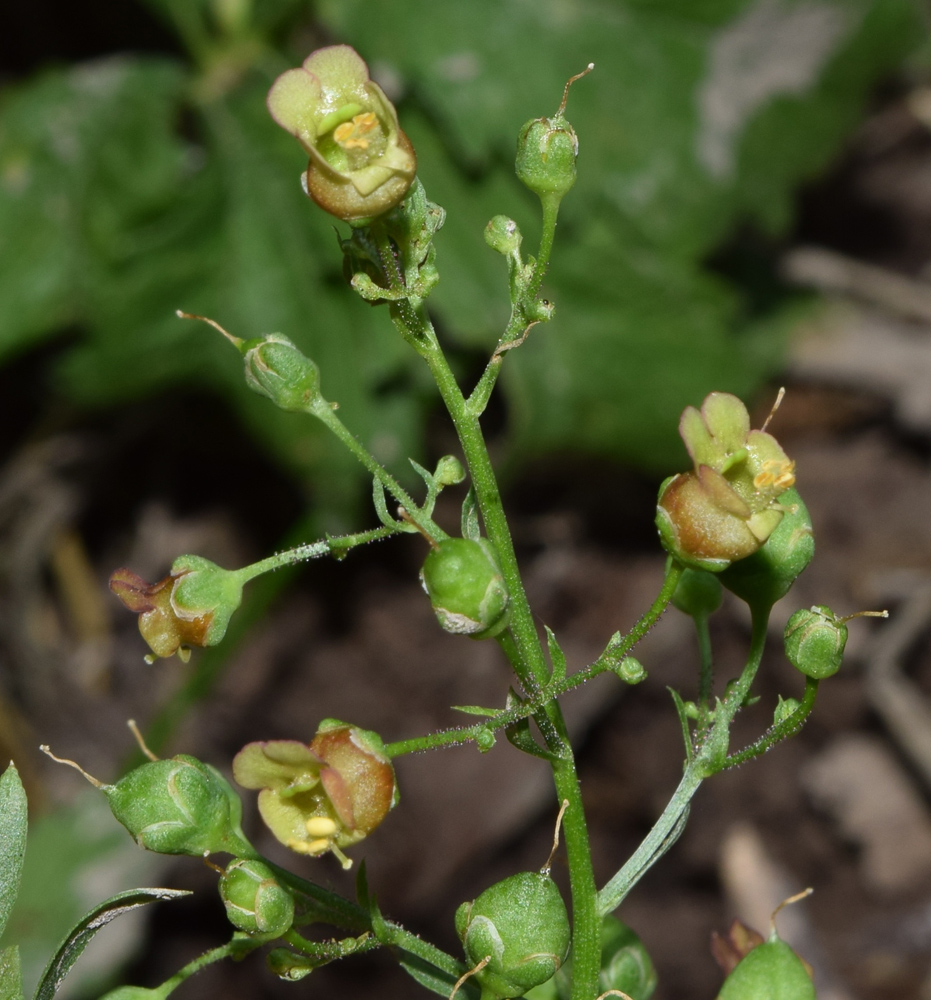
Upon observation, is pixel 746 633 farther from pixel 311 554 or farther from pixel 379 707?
pixel 311 554

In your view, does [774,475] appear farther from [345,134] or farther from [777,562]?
[345,134]

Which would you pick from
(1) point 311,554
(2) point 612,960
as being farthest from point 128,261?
(2) point 612,960

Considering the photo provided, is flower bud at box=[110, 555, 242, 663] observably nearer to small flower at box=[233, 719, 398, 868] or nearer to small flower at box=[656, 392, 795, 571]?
small flower at box=[233, 719, 398, 868]

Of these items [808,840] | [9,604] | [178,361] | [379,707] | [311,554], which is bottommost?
[808,840]

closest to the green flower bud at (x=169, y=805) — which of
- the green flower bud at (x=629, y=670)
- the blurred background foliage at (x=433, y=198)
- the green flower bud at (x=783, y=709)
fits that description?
the green flower bud at (x=629, y=670)

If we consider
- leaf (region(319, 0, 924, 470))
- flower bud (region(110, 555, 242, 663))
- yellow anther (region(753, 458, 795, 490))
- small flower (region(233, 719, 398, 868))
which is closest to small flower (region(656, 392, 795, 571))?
yellow anther (region(753, 458, 795, 490))

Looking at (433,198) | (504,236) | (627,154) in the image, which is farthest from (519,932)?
(627,154)
